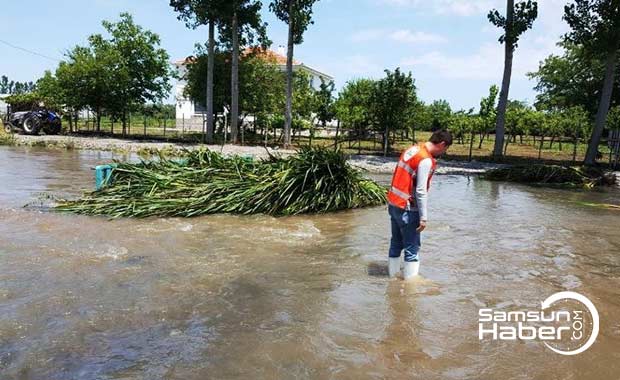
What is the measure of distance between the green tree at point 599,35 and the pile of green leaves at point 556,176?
5.05 meters

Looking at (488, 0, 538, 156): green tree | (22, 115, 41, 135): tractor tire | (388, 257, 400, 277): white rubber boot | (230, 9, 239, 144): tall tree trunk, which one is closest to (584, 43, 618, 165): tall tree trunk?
(488, 0, 538, 156): green tree

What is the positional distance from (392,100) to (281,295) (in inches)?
834

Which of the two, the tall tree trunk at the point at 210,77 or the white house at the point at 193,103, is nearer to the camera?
the tall tree trunk at the point at 210,77

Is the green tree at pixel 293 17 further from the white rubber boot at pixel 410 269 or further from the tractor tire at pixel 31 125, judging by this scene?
Answer: the white rubber boot at pixel 410 269

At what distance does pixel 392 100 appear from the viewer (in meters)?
25.5

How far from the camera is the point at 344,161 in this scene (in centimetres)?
1104

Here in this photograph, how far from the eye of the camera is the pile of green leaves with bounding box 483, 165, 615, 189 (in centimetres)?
1677

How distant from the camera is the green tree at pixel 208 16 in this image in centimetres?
2620

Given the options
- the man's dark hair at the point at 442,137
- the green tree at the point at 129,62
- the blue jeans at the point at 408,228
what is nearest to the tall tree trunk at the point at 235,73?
the green tree at the point at 129,62

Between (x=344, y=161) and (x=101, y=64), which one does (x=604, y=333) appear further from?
(x=101, y=64)

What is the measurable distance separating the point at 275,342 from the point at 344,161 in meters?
7.03

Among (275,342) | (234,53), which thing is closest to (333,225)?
(275,342)

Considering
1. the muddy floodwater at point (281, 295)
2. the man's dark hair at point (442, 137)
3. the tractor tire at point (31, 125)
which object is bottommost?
the muddy floodwater at point (281, 295)

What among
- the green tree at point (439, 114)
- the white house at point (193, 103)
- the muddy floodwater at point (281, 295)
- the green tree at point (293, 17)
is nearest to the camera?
the muddy floodwater at point (281, 295)
